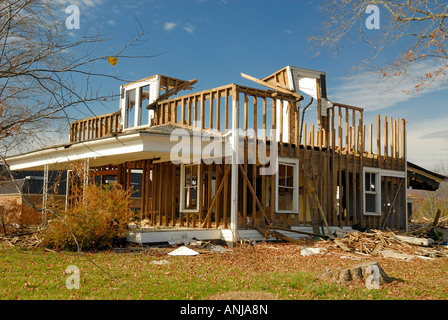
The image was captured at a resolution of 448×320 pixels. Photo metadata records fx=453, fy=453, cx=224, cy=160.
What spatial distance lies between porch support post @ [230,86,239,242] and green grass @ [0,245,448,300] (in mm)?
2028

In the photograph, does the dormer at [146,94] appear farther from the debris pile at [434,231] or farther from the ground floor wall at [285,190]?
the debris pile at [434,231]

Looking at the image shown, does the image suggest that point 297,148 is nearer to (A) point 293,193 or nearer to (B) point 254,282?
(A) point 293,193

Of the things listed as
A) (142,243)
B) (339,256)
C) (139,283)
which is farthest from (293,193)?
(139,283)

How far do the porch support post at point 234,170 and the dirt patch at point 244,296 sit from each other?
23.6 feet

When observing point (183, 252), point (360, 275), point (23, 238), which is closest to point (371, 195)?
point (183, 252)

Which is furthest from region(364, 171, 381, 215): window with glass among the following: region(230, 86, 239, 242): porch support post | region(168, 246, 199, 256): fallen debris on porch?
region(168, 246, 199, 256): fallen debris on porch

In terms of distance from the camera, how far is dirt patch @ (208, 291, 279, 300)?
7.01 meters

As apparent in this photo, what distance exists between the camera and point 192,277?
9000mm

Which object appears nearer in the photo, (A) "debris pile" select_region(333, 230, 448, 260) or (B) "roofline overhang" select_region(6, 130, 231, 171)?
(A) "debris pile" select_region(333, 230, 448, 260)

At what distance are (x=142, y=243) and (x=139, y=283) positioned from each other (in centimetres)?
555

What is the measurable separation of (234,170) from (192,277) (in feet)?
20.3

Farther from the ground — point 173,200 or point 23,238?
point 173,200

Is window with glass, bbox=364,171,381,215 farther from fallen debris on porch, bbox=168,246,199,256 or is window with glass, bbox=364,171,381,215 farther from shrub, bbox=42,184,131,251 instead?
shrub, bbox=42,184,131,251

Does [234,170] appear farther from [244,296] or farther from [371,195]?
[371,195]
